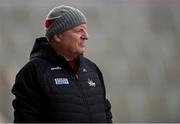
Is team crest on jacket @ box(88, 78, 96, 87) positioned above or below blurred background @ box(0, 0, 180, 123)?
above

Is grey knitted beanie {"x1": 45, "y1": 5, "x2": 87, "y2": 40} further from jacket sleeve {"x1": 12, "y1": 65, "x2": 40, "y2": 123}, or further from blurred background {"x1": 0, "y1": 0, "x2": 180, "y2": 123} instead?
blurred background {"x1": 0, "y1": 0, "x2": 180, "y2": 123}

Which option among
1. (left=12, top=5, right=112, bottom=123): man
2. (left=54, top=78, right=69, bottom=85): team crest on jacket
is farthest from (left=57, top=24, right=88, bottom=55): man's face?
(left=54, top=78, right=69, bottom=85): team crest on jacket

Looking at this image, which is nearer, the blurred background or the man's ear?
the man's ear

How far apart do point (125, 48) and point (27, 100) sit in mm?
7824

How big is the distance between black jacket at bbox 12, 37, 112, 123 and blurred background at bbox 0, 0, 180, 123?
5.31 m

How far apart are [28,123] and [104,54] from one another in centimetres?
734

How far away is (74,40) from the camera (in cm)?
299

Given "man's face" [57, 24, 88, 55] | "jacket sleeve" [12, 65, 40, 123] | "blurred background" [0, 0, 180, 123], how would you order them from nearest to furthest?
"jacket sleeve" [12, 65, 40, 123]
"man's face" [57, 24, 88, 55]
"blurred background" [0, 0, 180, 123]

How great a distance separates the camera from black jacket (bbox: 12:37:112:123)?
2881 millimetres

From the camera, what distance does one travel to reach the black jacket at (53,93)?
288cm

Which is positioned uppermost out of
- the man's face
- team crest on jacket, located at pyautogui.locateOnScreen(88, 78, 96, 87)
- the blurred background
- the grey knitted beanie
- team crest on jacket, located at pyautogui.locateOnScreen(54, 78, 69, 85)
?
the grey knitted beanie

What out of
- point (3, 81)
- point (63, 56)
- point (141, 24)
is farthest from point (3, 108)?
point (63, 56)

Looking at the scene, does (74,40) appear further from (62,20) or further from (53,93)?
(53,93)

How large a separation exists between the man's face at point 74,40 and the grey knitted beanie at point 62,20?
0.09 feet
